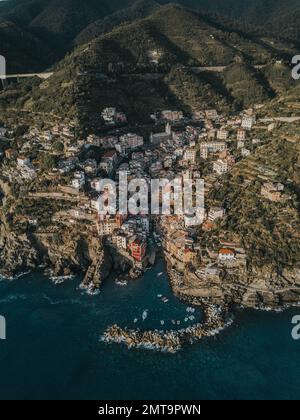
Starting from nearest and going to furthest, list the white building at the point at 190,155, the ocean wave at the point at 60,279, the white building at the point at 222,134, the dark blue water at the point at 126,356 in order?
the dark blue water at the point at 126,356 < the ocean wave at the point at 60,279 < the white building at the point at 190,155 < the white building at the point at 222,134

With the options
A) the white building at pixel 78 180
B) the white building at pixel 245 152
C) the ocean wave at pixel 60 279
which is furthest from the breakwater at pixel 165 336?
the white building at pixel 245 152

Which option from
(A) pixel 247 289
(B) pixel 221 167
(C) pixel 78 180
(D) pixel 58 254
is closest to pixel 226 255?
(A) pixel 247 289

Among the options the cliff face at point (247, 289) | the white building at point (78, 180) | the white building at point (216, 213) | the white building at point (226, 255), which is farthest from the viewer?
the white building at point (78, 180)

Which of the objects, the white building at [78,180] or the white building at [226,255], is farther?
the white building at [78,180]

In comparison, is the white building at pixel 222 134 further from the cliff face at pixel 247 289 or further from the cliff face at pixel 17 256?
the cliff face at pixel 17 256

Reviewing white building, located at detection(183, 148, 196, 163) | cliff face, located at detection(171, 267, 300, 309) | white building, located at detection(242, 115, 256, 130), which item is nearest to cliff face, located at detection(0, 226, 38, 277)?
cliff face, located at detection(171, 267, 300, 309)

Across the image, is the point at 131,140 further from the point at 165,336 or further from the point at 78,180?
the point at 165,336

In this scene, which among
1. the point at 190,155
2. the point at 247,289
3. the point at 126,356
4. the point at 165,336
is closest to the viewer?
the point at 126,356

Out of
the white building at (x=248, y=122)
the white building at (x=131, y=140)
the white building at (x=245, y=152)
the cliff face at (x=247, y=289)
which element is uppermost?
the white building at (x=248, y=122)
